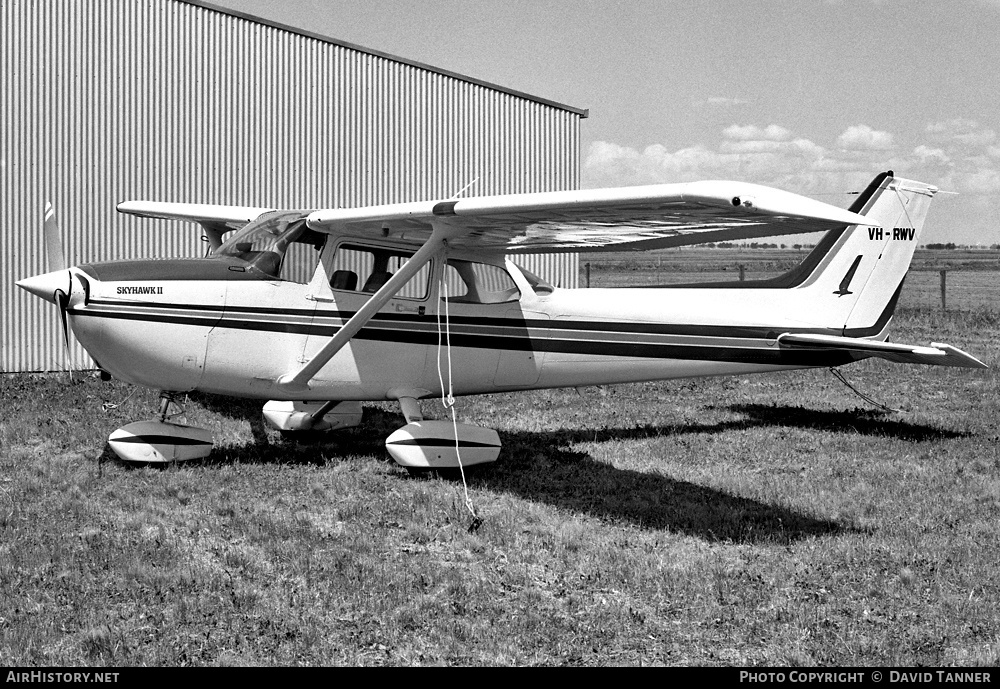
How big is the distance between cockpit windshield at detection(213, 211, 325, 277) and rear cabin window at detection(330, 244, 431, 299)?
0.92 ft

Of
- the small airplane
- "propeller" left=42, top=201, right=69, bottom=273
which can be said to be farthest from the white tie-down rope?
"propeller" left=42, top=201, right=69, bottom=273

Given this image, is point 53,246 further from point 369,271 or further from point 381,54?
point 381,54

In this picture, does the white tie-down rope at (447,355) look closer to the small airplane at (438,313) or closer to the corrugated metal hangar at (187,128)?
the small airplane at (438,313)

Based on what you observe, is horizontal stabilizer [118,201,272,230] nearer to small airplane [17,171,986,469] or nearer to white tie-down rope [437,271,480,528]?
small airplane [17,171,986,469]

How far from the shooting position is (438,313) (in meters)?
8.70

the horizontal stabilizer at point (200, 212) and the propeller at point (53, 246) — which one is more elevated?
the horizontal stabilizer at point (200, 212)

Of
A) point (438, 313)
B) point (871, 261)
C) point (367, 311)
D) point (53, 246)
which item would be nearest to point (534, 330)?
point (438, 313)

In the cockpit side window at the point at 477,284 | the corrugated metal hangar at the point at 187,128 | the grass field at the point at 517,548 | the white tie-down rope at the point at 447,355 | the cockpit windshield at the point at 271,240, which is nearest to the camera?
the grass field at the point at 517,548

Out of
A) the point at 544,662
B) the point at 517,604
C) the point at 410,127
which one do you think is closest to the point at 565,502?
the point at 517,604

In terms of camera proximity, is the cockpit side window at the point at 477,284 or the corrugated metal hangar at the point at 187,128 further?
A: the corrugated metal hangar at the point at 187,128

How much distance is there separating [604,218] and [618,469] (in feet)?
9.22

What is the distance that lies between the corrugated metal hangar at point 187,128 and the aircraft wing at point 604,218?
21.5 ft

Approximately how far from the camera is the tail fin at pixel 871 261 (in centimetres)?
1040

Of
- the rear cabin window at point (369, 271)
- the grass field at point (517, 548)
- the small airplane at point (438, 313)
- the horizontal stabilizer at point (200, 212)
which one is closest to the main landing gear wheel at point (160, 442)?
the small airplane at point (438, 313)
